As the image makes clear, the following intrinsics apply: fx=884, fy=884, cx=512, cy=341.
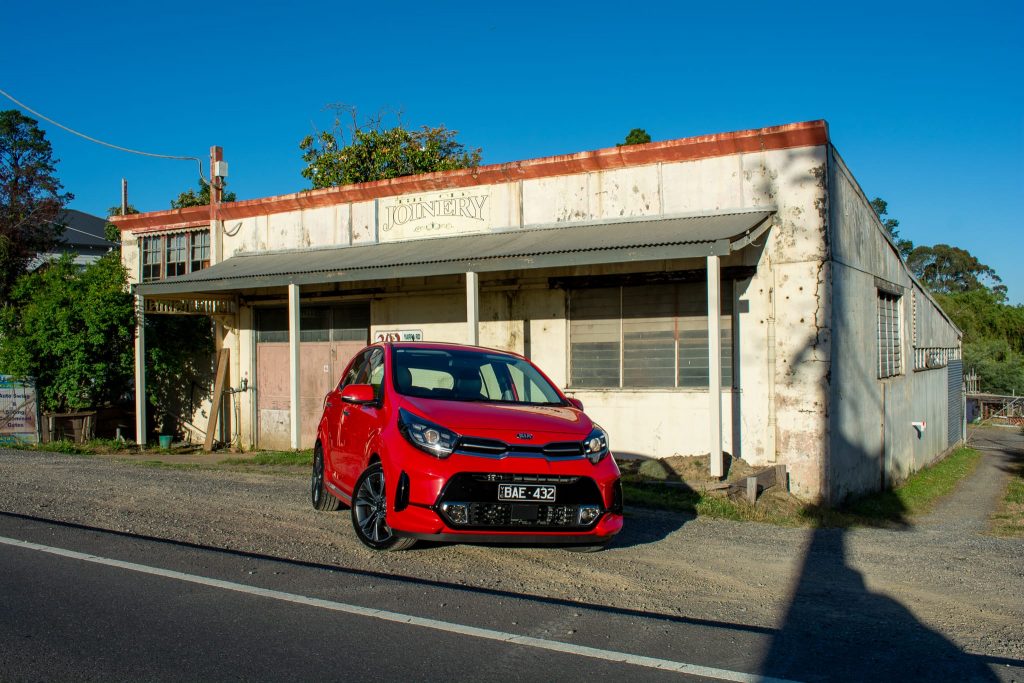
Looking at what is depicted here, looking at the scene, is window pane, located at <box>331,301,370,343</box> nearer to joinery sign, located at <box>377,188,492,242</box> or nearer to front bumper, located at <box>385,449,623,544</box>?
joinery sign, located at <box>377,188,492,242</box>

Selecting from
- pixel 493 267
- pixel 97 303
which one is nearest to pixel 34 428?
pixel 97 303

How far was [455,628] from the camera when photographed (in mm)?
4945

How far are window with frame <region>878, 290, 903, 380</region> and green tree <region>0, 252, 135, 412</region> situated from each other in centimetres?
1412

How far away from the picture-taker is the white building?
37.4 ft

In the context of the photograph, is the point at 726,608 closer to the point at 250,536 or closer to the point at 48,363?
the point at 250,536

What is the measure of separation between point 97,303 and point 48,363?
157 centimetres

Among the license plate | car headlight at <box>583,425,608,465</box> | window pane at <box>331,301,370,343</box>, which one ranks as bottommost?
the license plate

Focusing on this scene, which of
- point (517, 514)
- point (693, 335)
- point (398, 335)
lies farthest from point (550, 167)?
point (517, 514)

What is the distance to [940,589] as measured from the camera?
20.7ft

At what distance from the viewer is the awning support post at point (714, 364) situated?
10461mm

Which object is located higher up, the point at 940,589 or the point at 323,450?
the point at 323,450

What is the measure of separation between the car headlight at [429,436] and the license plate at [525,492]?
1.46 ft

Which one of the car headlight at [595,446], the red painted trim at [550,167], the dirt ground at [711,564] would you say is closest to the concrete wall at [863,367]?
the red painted trim at [550,167]

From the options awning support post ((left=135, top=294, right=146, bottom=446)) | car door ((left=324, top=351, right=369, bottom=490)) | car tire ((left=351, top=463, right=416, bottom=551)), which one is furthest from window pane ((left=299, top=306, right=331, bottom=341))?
car tire ((left=351, top=463, right=416, bottom=551))
